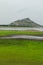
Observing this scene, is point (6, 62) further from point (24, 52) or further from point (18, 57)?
point (24, 52)

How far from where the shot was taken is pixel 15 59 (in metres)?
7.12

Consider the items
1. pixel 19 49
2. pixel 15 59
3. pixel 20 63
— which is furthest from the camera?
pixel 19 49

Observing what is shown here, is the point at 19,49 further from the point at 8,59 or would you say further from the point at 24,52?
the point at 8,59

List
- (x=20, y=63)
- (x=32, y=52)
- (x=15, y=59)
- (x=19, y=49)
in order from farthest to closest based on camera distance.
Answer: (x=19, y=49) → (x=32, y=52) → (x=15, y=59) → (x=20, y=63)

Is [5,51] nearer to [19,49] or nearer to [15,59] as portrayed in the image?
[19,49]

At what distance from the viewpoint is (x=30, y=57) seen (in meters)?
7.41

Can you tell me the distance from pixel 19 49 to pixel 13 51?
476 millimetres

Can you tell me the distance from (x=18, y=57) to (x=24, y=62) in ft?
2.02

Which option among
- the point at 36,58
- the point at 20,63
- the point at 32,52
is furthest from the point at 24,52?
the point at 20,63

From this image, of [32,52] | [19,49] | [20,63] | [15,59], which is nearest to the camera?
[20,63]

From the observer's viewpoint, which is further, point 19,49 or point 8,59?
point 19,49

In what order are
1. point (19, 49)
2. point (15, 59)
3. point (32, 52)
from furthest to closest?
point (19, 49), point (32, 52), point (15, 59)

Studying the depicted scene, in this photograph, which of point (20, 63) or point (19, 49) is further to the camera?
point (19, 49)

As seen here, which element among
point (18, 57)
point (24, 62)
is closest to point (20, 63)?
point (24, 62)
